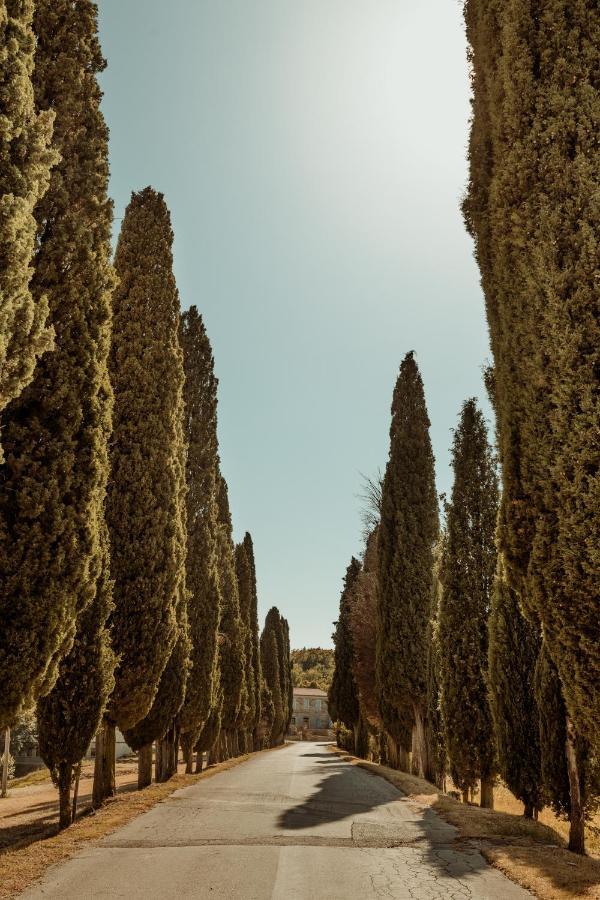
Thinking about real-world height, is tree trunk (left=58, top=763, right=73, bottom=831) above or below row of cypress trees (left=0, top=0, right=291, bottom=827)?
below

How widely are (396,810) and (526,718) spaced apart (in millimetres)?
2770

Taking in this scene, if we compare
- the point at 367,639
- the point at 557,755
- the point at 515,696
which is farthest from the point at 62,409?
the point at 367,639

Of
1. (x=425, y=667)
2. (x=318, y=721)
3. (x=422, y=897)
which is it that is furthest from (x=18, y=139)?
(x=318, y=721)

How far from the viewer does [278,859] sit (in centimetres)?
639

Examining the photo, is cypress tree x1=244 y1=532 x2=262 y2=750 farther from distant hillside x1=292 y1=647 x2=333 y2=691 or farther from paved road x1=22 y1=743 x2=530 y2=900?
distant hillside x1=292 y1=647 x2=333 y2=691

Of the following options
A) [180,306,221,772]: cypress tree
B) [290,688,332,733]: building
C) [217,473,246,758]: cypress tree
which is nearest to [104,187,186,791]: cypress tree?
[180,306,221,772]: cypress tree

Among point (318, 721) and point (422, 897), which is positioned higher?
point (422, 897)

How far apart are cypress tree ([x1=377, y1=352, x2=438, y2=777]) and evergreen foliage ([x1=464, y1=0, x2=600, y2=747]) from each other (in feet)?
50.8

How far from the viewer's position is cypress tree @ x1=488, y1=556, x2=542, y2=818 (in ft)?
32.7

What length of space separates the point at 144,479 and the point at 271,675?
44109 mm

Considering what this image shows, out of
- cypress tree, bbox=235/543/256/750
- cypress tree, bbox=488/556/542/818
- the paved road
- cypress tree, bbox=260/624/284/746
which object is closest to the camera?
the paved road

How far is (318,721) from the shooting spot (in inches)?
3989

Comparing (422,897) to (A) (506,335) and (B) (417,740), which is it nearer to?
(A) (506,335)

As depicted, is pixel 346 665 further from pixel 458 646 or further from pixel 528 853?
pixel 528 853
